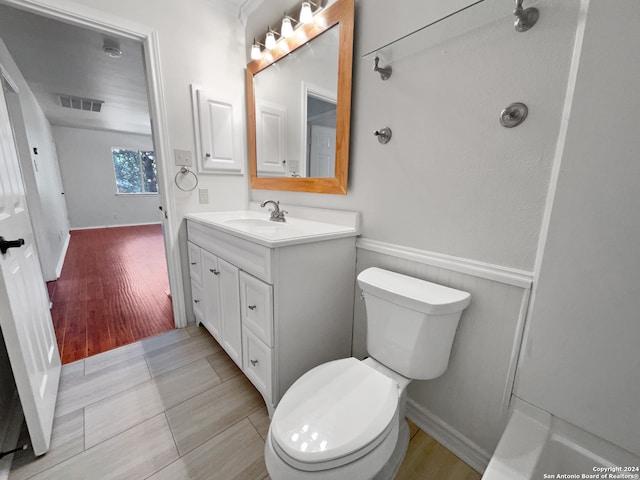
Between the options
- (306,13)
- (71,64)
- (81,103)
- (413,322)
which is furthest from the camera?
(81,103)

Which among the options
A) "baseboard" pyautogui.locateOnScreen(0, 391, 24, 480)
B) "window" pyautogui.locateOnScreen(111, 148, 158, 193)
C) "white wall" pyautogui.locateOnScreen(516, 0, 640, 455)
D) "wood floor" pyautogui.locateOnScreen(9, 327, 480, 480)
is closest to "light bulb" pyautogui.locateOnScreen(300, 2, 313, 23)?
"white wall" pyautogui.locateOnScreen(516, 0, 640, 455)

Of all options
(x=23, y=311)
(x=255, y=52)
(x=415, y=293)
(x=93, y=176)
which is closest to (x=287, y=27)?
(x=255, y=52)

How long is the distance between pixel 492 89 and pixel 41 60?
3.75 m

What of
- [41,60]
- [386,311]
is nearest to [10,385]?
[386,311]

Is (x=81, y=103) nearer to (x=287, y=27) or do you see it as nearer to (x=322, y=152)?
(x=287, y=27)

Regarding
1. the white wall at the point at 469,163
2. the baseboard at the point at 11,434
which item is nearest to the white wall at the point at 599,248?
the white wall at the point at 469,163

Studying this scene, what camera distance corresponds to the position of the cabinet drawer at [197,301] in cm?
179

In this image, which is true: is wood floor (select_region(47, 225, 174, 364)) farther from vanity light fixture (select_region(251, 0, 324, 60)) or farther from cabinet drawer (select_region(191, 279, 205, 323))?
vanity light fixture (select_region(251, 0, 324, 60))

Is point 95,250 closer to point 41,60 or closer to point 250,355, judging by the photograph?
point 41,60

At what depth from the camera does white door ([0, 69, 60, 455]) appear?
913 mm

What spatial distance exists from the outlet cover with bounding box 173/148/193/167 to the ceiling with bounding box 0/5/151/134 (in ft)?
2.37

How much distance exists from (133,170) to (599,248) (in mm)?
7908

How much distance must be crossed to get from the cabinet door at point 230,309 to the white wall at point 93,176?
20.8 feet

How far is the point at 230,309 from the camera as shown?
1.40 meters
